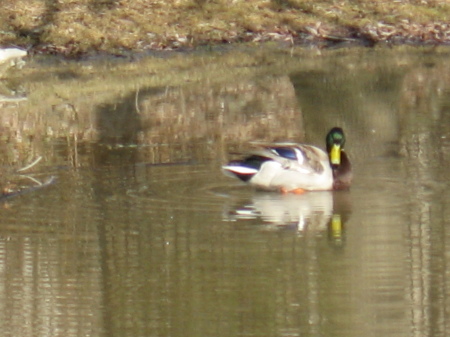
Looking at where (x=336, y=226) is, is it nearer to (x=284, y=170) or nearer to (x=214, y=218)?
(x=214, y=218)

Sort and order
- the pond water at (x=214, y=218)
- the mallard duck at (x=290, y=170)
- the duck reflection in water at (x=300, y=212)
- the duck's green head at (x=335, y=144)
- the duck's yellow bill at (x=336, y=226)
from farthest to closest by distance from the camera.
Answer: the duck's green head at (x=335, y=144) → the mallard duck at (x=290, y=170) → the duck reflection in water at (x=300, y=212) → the duck's yellow bill at (x=336, y=226) → the pond water at (x=214, y=218)

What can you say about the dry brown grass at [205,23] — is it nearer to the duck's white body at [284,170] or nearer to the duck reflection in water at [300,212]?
the duck's white body at [284,170]

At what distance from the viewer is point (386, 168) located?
1059cm

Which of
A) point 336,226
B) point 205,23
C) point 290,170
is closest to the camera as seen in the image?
point 336,226

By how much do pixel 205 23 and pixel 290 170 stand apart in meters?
12.0

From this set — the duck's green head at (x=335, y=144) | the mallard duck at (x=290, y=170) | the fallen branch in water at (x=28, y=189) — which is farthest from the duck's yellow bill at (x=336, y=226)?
the fallen branch in water at (x=28, y=189)

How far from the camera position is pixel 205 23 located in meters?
21.6

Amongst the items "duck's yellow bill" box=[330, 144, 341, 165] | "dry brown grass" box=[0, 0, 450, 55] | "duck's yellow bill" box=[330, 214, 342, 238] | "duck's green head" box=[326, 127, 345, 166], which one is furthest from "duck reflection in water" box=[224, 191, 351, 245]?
"dry brown grass" box=[0, 0, 450, 55]

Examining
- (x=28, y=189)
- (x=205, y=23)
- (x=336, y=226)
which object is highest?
(x=205, y=23)

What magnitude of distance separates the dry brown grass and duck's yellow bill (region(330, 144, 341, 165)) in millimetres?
10163

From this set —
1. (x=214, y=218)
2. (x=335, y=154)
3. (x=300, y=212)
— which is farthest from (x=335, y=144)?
(x=214, y=218)

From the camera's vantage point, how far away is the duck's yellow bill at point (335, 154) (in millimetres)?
10133

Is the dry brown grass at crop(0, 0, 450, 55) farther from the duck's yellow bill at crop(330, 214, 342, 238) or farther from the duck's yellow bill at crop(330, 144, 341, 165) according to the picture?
the duck's yellow bill at crop(330, 214, 342, 238)

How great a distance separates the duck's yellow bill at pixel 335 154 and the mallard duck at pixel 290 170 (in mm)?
57
